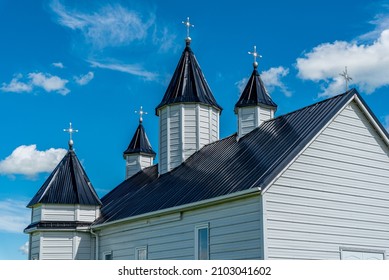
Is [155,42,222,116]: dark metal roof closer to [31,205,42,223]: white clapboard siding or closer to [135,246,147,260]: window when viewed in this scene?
[31,205,42,223]: white clapboard siding

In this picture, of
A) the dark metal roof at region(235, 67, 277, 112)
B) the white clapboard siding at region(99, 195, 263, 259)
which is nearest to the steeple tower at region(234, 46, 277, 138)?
the dark metal roof at region(235, 67, 277, 112)

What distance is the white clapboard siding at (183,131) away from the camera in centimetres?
2933

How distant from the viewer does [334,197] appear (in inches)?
789

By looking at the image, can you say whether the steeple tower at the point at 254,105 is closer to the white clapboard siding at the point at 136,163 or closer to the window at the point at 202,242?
the window at the point at 202,242

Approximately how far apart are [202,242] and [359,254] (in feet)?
16.6

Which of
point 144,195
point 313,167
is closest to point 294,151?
point 313,167

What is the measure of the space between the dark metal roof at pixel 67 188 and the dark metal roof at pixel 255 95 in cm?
789

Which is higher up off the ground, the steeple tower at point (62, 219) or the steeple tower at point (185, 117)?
the steeple tower at point (185, 117)

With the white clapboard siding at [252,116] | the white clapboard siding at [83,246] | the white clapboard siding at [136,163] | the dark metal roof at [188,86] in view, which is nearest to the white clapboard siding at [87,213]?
the white clapboard siding at [83,246]

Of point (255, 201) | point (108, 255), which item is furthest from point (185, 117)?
point (255, 201)

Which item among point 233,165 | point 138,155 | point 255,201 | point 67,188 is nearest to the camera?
point 255,201

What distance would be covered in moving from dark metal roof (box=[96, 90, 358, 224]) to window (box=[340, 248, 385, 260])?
3.60 m

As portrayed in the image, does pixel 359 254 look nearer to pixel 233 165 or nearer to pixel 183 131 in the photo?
pixel 233 165

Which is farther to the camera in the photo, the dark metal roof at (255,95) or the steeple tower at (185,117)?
the steeple tower at (185,117)
